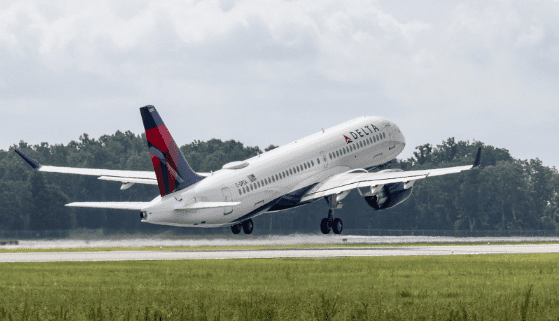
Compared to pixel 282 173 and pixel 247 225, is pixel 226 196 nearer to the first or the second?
pixel 282 173

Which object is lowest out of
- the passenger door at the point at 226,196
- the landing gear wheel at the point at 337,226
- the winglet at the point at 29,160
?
the landing gear wheel at the point at 337,226

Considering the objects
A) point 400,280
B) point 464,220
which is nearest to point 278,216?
point 464,220

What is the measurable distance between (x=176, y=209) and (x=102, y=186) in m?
110

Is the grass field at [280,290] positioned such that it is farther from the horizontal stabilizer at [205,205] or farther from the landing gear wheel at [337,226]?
the landing gear wheel at [337,226]

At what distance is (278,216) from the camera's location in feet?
477

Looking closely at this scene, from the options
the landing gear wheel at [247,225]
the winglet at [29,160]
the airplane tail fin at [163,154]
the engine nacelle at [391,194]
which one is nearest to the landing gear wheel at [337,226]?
the engine nacelle at [391,194]

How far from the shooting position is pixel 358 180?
6281 centimetres

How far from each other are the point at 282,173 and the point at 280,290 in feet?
104

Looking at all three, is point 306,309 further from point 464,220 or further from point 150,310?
point 464,220

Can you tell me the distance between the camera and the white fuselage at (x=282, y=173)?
52938mm

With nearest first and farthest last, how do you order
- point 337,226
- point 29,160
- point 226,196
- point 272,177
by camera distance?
1. point 226,196
2. point 29,160
3. point 272,177
4. point 337,226

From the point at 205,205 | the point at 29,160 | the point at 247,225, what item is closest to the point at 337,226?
the point at 247,225

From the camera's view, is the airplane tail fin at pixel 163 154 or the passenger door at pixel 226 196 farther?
the passenger door at pixel 226 196

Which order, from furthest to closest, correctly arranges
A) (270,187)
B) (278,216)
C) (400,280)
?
(278,216), (270,187), (400,280)
